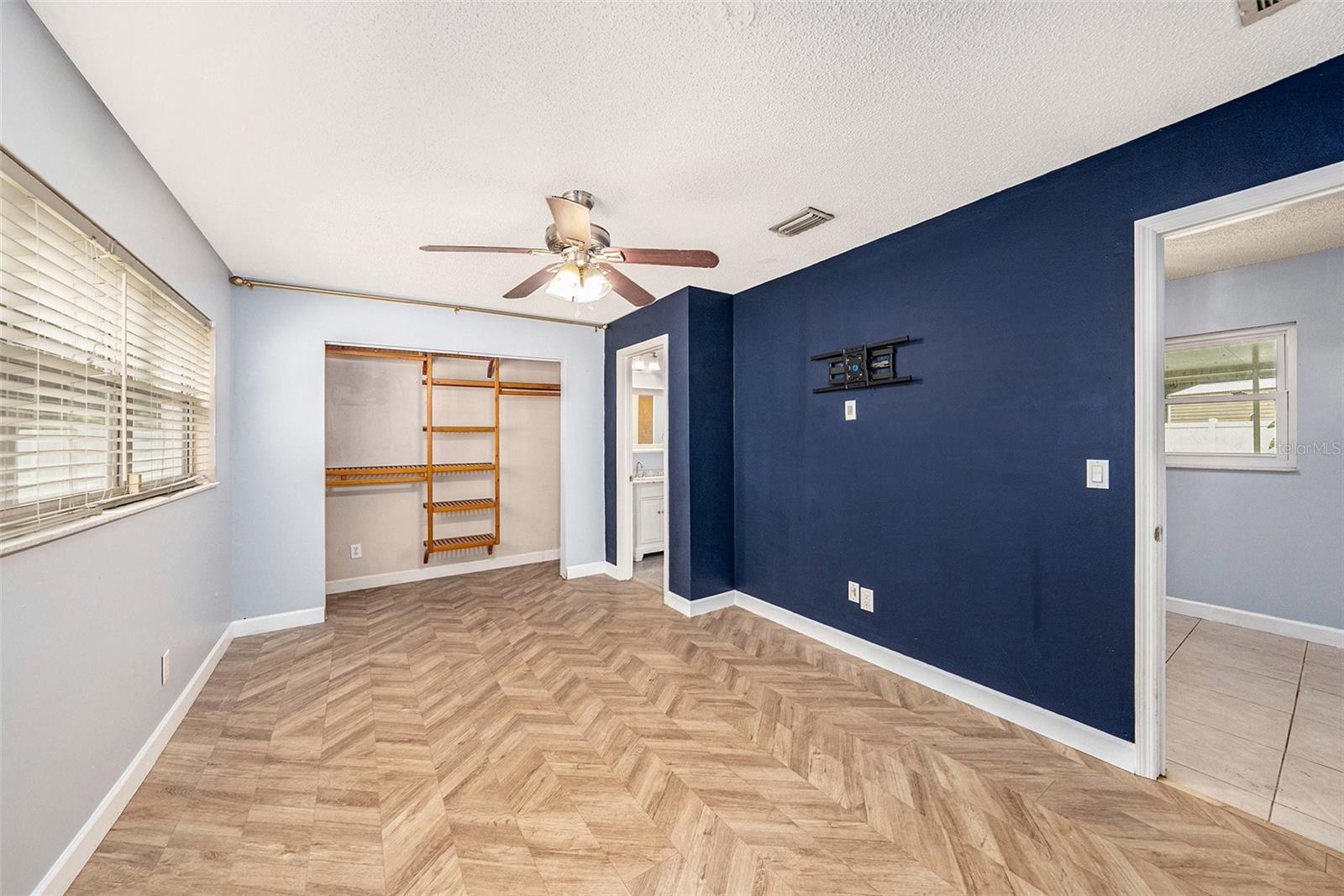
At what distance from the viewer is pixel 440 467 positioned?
4.64 m

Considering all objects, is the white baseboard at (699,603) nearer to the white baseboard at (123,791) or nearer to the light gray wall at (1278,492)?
the white baseboard at (123,791)

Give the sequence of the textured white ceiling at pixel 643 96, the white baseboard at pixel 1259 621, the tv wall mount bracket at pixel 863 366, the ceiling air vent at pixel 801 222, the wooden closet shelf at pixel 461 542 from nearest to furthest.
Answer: the textured white ceiling at pixel 643 96
the ceiling air vent at pixel 801 222
the tv wall mount bracket at pixel 863 366
the white baseboard at pixel 1259 621
the wooden closet shelf at pixel 461 542

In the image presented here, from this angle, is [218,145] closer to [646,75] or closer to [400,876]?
[646,75]

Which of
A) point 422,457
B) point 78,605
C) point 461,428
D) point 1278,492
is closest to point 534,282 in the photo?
point 78,605

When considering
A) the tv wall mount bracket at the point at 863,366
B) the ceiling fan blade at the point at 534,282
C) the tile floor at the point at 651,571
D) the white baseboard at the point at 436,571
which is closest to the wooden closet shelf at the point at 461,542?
the white baseboard at the point at 436,571

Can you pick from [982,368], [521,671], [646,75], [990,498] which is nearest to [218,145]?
[646,75]

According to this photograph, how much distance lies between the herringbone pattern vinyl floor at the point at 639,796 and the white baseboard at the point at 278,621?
577 mm

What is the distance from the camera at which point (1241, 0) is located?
1.35 m

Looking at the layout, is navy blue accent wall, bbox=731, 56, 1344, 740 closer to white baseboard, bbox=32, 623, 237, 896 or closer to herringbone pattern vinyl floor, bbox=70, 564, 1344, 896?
herringbone pattern vinyl floor, bbox=70, 564, 1344, 896

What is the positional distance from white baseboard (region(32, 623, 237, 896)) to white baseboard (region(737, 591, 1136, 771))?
3.31 metres

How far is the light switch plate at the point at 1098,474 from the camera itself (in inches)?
81.9

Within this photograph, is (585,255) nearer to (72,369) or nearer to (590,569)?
(72,369)

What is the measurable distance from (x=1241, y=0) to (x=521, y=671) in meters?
3.78

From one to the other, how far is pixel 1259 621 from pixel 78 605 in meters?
6.04
